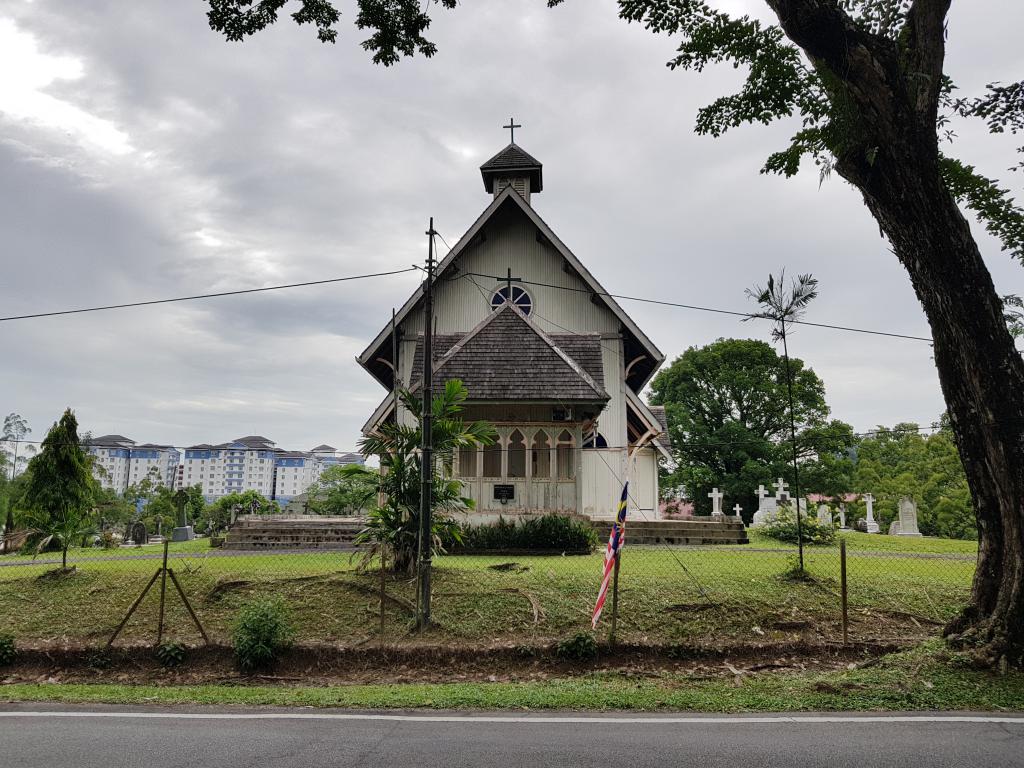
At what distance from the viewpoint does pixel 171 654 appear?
9.67m

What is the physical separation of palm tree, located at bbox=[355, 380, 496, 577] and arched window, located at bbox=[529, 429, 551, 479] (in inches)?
177

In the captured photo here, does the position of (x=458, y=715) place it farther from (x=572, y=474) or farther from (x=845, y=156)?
(x=572, y=474)

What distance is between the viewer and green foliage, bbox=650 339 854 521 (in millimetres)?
36812

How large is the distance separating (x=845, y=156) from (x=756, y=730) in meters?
7.21

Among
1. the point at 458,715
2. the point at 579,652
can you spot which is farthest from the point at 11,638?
the point at 579,652

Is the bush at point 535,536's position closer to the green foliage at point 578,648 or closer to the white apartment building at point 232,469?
the green foliage at point 578,648

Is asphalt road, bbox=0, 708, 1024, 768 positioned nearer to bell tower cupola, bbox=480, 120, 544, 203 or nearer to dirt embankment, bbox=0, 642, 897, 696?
dirt embankment, bbox=0, 642, 897, 696

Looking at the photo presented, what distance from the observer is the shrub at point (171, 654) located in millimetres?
9625

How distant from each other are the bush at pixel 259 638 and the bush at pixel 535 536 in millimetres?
5814

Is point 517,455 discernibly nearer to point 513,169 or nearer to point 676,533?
point 676,533

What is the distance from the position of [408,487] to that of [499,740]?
5784mm

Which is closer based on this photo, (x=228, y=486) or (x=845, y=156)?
(x=845, y=156)

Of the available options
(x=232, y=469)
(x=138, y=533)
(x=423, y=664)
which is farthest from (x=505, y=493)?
(x=232, y=469)

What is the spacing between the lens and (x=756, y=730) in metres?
6.24
